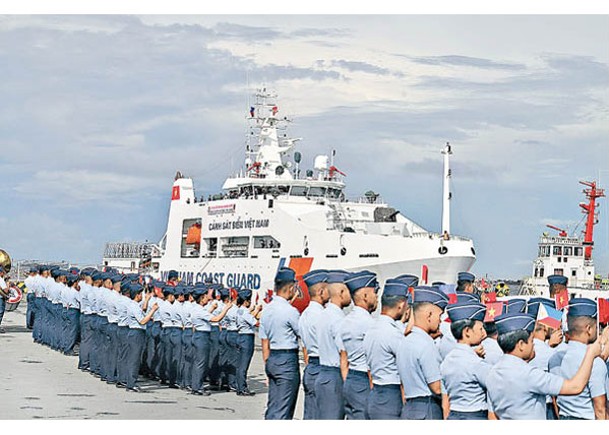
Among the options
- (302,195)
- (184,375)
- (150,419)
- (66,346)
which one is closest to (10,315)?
(302,195)

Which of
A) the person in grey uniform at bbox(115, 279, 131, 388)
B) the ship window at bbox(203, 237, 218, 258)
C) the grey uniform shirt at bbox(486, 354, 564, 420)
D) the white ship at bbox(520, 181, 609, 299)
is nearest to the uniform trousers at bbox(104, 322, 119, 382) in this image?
the person in grey uniform at bbox(115, 279, 131, 388)

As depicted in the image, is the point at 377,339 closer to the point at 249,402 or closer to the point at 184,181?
the point at 249,402

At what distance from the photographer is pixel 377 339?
681 centimetres

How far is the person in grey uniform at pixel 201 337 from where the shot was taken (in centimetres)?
1209

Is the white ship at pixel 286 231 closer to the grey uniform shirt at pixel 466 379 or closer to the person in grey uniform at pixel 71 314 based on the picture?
the person in grey uniform at pixel 71 314

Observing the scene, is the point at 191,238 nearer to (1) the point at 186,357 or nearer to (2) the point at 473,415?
(1) the point at 186,357

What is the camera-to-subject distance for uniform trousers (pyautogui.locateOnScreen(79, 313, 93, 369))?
14070 mm

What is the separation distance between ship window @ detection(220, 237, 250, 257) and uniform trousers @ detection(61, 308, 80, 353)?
10701 millimetres

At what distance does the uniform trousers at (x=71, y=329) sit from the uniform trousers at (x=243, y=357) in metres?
5.07

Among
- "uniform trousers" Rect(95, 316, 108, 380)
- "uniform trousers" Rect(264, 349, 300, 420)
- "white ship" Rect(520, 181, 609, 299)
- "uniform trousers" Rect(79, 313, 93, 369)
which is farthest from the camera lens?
"white ship" Rect(520, 181, 609, 299)

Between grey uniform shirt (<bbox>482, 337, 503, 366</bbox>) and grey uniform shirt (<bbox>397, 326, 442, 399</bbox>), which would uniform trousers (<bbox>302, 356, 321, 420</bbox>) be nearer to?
grey uniform shirt (<bbox>397, 326, 442, 399</bbox>)

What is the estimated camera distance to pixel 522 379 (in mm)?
5543

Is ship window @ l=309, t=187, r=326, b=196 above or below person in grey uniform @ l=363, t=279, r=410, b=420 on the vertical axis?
above

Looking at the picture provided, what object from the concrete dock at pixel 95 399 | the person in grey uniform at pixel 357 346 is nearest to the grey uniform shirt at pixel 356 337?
the person in grey uniform at pixel 357 346
